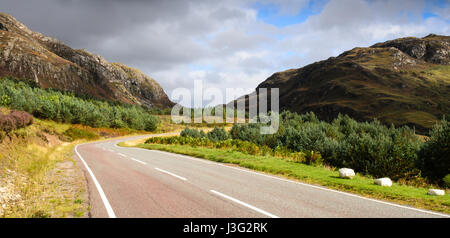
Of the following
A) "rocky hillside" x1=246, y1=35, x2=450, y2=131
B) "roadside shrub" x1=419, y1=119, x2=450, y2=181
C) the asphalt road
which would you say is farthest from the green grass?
"rocky hillside" x1=246, y1=35, x2=450, y2=131

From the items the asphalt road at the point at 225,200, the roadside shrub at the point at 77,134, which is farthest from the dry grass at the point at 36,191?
the roadside shrub at the point at 77,134

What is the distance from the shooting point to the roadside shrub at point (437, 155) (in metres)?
14.9

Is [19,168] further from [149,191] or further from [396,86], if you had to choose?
[396,86]

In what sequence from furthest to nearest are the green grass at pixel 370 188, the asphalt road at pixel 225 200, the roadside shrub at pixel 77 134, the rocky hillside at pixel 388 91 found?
the rocky hillside at pixel 388 91 → the roadside shrub at pixel 77 134 → the green grass at pixel 370 188 → the asphalt road at pixel 225 200

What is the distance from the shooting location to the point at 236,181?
33.2 feet

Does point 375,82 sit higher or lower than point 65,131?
higher

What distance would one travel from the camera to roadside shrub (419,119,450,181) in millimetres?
14938

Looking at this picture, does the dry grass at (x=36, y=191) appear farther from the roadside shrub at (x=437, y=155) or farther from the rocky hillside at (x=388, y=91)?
the rocky hillside at (x=388, y=91)

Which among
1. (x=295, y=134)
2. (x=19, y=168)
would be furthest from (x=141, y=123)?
(x=19, y=168)

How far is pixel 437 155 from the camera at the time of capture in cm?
1544

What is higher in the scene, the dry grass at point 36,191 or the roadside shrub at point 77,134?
the dry grass at point 36,191

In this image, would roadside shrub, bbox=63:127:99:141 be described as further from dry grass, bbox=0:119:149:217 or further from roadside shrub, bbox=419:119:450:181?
roadside shrub, bbox=419:119:450:181
